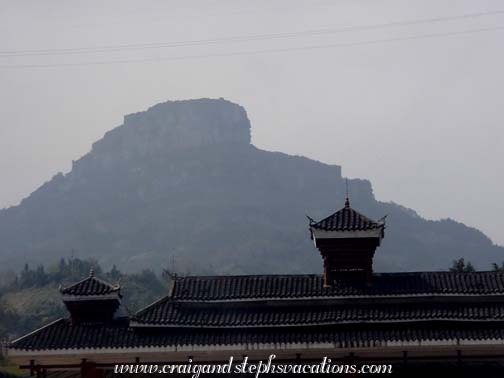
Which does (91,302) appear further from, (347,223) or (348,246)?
(347,223)

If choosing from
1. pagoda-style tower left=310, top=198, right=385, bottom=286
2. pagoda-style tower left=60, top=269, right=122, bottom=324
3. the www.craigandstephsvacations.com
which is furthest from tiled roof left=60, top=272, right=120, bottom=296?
pagoda-style tower left=310, top=198, right=385, bottom=286

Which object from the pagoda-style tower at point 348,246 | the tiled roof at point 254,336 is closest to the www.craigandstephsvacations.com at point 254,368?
the tiled roof at point 254,336

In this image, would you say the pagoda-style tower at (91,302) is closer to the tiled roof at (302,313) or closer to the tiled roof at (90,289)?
the tiled roof at (90,289)

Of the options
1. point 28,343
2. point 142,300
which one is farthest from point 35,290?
point 28,343

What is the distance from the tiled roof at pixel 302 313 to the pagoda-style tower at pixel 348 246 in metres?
1.36

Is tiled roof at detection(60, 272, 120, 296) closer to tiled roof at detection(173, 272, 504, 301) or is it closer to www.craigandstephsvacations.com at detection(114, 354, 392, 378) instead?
tiled roof at detection(173, 272, 504, 301)

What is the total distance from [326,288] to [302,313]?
3.75ft

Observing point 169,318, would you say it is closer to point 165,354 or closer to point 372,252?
point 165,354

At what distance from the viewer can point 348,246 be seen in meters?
26.3

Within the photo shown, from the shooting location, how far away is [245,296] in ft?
83.5

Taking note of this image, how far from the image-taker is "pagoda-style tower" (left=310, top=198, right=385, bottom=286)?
1027 inches

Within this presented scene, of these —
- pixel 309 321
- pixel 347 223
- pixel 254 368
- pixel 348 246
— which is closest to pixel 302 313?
pixel 309 321

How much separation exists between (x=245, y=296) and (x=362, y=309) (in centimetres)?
331

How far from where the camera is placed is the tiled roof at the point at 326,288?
25125 mm
